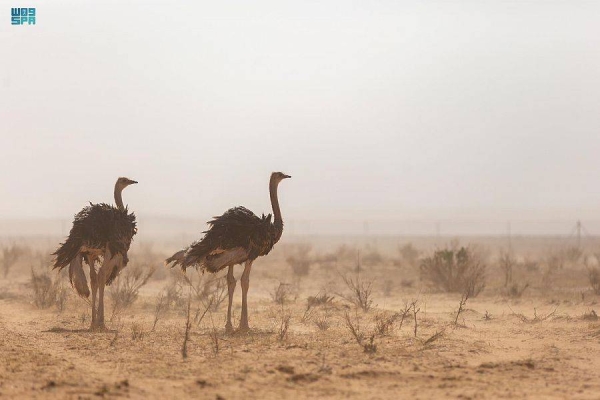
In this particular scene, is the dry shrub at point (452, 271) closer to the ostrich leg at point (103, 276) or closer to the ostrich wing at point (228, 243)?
the ostrich wing at point (228, 243)

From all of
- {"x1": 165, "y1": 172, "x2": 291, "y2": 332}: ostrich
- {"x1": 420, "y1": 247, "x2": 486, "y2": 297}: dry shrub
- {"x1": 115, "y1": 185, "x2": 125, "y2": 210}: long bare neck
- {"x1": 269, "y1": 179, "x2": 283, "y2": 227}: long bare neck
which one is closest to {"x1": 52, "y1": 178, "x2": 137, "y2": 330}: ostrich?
{"x1": 115, "y1": 185, "x2": 125, "y2": 210}: long bare neck

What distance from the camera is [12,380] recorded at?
7.44 meters

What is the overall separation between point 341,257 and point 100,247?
75.1 feet

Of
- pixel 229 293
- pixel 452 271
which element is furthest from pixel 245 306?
pixel 452 271

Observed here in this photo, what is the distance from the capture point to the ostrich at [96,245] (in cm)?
1109

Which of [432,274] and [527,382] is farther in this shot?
[432,274]

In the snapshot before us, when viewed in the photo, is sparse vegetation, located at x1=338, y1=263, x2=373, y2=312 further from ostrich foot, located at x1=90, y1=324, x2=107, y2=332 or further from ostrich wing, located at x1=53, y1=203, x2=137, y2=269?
ostrich foot, located at x1=90, y1=324, x2=107, y2=332

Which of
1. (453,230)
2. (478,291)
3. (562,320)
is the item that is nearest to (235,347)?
(562,320)

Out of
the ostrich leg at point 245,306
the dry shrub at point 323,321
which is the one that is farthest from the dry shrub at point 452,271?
the ostrich leg at point 245,306

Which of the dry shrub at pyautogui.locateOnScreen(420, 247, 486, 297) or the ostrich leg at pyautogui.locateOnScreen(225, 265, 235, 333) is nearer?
the ostrich leg at pyautogui.locateOnScreen(225, 265, 235, 333)

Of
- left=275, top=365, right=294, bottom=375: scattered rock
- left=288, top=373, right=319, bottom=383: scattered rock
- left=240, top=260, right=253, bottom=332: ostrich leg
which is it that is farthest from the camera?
left=240, top=260, right=253, bottom=332: ostrich leg

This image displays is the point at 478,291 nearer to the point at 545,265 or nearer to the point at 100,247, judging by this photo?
the point at 100,247

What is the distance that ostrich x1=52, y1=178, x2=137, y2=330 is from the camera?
1109cm

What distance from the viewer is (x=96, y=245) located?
437 inches
